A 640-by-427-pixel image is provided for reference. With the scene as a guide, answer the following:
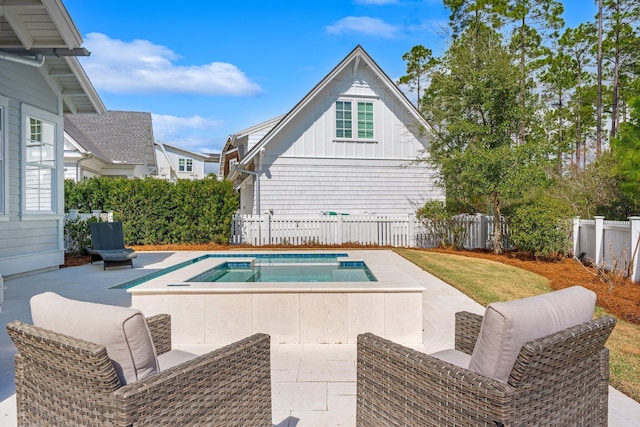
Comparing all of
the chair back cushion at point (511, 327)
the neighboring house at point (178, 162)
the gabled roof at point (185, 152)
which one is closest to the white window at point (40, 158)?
the chair back cushion at point (511, 327)

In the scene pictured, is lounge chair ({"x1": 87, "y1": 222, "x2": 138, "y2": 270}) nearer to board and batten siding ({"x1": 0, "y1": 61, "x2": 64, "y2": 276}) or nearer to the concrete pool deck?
board and batten siding ({"x1": 0, "y1": 61, "x2": 64, "y2": 276})

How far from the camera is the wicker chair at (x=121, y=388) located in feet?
5.75

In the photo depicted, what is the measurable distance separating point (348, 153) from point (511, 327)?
13916mm

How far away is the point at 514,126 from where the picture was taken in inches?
479

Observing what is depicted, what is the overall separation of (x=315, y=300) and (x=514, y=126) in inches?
401

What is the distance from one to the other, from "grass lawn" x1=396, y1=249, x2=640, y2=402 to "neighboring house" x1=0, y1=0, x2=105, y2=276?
8.37 metres

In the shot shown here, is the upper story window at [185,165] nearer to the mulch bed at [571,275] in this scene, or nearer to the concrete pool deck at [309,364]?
the mulch bed at [571,275]

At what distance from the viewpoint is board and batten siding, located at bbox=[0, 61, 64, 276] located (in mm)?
7984

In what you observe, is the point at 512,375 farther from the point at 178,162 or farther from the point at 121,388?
the point at 178,162

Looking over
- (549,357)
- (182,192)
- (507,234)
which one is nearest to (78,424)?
(549,357)

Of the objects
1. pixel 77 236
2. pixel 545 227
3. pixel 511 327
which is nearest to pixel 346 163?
pixel 545 227

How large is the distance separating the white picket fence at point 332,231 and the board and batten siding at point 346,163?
142 cm

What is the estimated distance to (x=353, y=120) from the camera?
1555 centimetres

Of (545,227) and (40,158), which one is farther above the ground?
(40,158)
